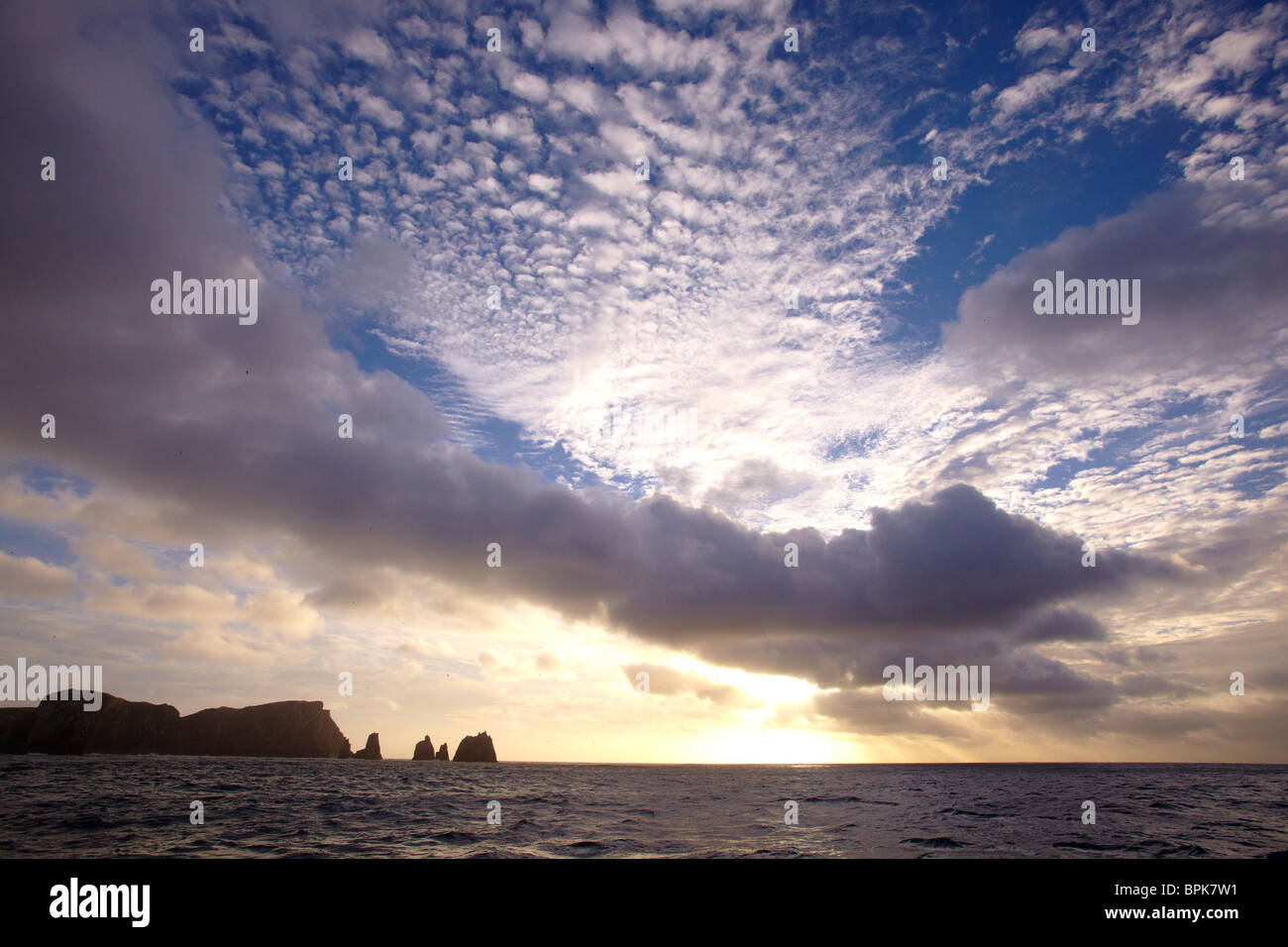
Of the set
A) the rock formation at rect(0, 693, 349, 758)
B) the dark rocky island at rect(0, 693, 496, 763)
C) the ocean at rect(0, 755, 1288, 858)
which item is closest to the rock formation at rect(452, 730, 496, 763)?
the dark rocky island at rect(0, 693, 496, 763)

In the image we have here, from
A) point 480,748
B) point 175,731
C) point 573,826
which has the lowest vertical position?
point 480,748

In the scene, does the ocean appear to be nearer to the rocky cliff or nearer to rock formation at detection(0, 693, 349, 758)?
rock formation at detection(0, 693, 349, 758)

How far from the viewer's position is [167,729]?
6235 inches

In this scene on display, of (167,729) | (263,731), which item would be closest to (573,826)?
(167,729)

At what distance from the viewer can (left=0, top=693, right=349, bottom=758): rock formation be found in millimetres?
121438

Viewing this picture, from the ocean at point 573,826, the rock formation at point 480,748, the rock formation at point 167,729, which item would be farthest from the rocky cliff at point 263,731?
the ocean at point 573,826

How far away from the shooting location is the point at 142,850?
23.5 metres

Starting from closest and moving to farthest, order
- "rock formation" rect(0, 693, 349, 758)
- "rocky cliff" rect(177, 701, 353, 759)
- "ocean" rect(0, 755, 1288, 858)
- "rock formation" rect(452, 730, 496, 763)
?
"ocean" rect(0, 755, 1288, 858)
"rock formation" rect(0, 693, 349, 758)
"rocky cliff" rect(177, 701, 353, 759)
"rock formation" rect(452, 730, 496, 763)

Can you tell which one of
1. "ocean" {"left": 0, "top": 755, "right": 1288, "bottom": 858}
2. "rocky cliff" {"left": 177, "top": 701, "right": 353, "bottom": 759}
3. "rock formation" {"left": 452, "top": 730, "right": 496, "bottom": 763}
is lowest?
"rock formation" {"left": 452, "top": 730, "right": 496, "bottom": 763}

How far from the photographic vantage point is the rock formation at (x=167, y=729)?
12144 centimetres

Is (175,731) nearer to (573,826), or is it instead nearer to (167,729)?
(167,729)
